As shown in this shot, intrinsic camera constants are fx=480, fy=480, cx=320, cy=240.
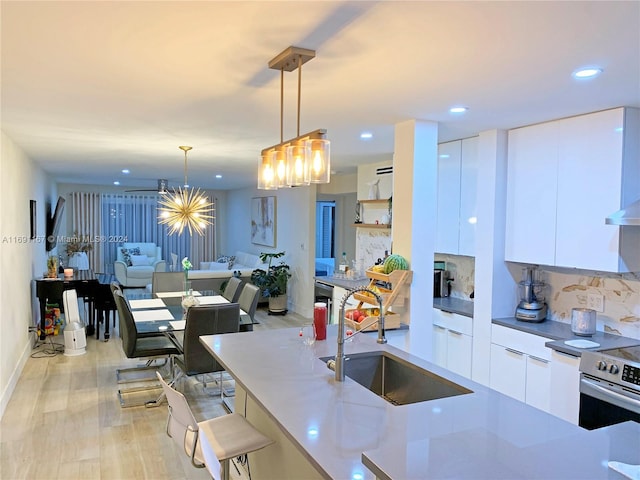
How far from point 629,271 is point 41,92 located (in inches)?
148

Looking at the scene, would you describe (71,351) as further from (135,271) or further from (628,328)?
(628,328)

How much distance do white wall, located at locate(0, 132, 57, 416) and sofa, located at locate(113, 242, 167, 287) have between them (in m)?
3.38

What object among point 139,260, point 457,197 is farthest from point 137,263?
point 457,197


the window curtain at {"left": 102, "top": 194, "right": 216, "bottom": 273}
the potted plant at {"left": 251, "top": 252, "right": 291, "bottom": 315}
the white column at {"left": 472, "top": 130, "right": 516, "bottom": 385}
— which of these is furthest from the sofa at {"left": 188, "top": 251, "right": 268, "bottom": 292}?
the white column at {"left": 472, "top": 130, "right": 516, "bottom": 385}

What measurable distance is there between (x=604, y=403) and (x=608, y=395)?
0.27 ft

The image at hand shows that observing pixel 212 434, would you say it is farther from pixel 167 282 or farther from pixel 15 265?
pixel 167 282

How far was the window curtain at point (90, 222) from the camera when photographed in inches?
431

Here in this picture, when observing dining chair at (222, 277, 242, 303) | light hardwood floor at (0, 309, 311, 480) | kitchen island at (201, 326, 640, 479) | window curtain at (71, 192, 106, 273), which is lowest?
light hardwood floor at (0, 309, 311, 480)

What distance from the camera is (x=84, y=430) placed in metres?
3.59

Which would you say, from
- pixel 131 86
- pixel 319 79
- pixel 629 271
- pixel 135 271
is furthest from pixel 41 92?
pixel 135 271

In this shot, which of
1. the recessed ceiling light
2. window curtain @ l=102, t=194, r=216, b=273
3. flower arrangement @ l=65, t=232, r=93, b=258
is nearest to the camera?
the recessed ceiling light

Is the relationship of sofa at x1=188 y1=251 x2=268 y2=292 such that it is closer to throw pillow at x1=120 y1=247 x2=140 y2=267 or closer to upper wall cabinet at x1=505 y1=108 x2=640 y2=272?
throw pillow at x1=120 y1=247 x2=140 y2=267

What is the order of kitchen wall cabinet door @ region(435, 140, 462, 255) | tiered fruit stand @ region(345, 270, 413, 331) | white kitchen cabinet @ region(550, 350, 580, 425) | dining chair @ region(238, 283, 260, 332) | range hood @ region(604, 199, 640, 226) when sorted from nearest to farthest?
range hood @ region(604, 199, 640, 226) < white kitchen cabinet @ region(550, 350, 580, 425) < tiered fruit stand @ region(345, 270, 413, 331) < kitchen wall cabinet door @ region(435, 140, 462, 255) < dining chair @ region(238, 283, 260, 332)

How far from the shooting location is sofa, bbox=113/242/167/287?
9.69m
